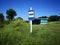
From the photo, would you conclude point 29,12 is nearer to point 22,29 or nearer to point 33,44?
point 22,29

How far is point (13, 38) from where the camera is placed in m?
6.63

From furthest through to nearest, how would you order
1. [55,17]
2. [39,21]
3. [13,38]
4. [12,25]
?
1. [55,17]
2. [39,21]
3. [12,25]
4. [13,38]

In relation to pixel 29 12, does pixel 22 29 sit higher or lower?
lower

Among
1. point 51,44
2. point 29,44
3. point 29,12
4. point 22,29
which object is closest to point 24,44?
point 29,44

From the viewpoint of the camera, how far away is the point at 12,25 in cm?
917

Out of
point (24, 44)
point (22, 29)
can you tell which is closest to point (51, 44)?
point (24, 44)

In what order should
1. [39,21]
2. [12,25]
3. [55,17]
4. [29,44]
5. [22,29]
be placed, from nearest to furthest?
[29,44] < [22,29] < [12,25] < [39,21] < [55,17]

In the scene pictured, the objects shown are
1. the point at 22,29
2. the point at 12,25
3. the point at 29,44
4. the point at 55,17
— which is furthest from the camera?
the point at 55,17

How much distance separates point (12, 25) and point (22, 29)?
1.01 metres

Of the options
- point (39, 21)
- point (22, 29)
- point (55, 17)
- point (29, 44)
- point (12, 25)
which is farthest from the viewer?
Answer: point (55, 17)

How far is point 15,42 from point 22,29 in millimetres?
2555

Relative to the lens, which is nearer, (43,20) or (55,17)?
(43,20)

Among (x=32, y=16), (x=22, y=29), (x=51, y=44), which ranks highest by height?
(x=32, y=16)

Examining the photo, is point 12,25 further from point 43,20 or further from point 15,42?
point 43,20
